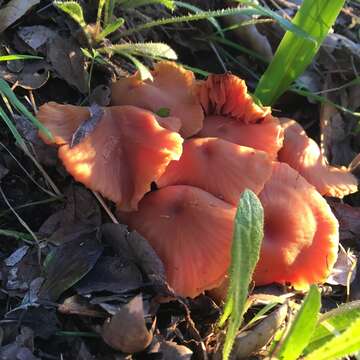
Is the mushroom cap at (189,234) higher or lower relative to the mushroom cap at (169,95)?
lower

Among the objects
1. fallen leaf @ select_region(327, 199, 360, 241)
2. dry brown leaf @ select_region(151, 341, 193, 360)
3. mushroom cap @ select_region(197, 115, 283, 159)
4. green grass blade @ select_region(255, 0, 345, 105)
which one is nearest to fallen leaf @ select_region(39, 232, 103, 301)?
dry brown leaf @ select_region(151, 341, 193, 360)

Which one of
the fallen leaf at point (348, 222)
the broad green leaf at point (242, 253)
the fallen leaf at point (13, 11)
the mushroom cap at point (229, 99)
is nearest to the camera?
the broad green leaf at point (242, 253)

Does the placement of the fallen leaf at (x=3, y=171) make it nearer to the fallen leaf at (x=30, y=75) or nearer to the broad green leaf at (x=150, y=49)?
the fallen leaf at (x=30, y=75)

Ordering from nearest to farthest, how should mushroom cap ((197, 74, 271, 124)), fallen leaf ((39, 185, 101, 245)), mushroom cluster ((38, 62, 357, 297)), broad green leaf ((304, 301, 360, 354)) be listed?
broad green leaf ((304, 301, 360, 354)) < mushroom cluster ((38, 62, 357, 297)) < fallen leaf ((39, 185, 101, 245)) < mushroom cap ((197, 74, 271, 124))

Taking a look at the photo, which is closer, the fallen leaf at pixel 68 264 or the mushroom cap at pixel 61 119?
the fallen leaf at pixel 68 264

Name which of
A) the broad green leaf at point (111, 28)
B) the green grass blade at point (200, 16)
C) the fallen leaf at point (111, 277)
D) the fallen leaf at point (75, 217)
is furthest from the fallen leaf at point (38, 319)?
the green grass blade at point (200, 16)

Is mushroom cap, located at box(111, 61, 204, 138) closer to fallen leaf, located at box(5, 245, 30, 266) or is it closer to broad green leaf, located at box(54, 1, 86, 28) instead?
broad green leaf, located at box(54, 1, 86, 28)
